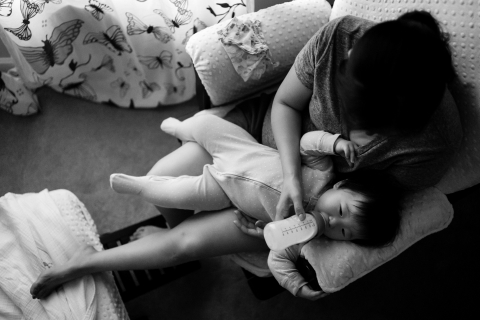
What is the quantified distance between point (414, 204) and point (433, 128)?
0.22 metres

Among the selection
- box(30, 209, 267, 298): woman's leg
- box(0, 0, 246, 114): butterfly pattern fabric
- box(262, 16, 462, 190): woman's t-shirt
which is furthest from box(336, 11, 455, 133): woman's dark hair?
box(0, 0, 246, 114): butterfly pattern fabric

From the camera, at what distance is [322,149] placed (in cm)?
100

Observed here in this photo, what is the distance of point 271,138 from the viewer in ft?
3.85

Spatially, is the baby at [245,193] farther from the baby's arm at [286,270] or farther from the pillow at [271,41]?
the pillow at [271,41]

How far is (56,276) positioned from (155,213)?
512 mm

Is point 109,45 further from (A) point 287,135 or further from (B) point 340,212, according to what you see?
(B) point 340,212

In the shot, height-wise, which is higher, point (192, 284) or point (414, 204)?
point (414, 204)

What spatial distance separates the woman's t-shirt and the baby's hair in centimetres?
3

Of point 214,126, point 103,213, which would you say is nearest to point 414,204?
point 214,126

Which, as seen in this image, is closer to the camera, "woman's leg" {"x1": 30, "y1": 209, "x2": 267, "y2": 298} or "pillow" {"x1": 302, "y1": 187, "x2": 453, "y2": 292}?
"pillow" {"x1": 302, "y1": 187, "x2": 453, "y2": 292}

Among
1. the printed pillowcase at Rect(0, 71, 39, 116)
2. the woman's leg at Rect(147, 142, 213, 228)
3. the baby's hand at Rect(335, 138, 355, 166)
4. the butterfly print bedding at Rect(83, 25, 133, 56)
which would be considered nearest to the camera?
the baby's hand at Rect(335, 138, 355, 166)

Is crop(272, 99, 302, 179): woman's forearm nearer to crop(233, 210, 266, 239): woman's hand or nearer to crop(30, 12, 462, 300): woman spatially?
crop(30, 12, 462, 300): woman

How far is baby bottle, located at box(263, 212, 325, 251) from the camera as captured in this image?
0.95 m

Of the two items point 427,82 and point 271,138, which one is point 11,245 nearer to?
point 271,138
